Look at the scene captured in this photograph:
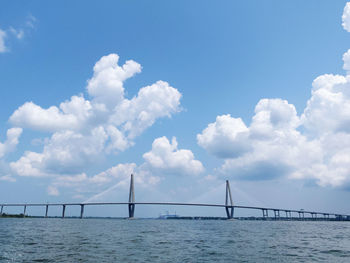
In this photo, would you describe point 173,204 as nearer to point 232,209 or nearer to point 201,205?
point 201,205

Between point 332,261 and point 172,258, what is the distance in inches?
399

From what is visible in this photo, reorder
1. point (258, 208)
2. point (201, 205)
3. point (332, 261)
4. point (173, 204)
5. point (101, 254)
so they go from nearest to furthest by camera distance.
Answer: point (332, 261) < point (101, 254) < point (173, 204) < point (201, 205) < point (258, 208)

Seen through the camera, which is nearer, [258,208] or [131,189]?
[131,189]

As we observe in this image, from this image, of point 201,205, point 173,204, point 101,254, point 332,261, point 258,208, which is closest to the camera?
point 332,261

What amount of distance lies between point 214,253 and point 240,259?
10.2 feet

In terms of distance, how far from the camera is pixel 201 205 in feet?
472

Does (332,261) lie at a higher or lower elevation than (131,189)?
lower

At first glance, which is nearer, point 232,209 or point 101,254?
point 101,254

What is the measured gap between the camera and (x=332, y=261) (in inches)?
729

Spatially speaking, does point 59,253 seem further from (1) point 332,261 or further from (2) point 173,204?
(2) point 173,204

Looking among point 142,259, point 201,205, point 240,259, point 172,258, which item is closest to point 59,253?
point 142,259

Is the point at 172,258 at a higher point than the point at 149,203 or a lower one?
lower

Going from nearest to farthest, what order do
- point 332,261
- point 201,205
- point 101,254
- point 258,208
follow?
point 332,261 < point 101,254 < point 201,205 < point 258,208

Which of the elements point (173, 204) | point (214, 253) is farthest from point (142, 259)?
point (173, 204)
